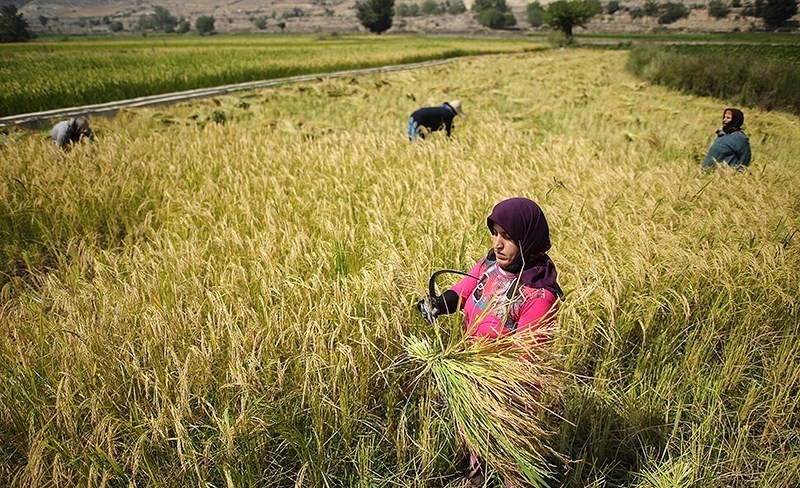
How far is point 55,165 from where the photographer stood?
4723 millimetres

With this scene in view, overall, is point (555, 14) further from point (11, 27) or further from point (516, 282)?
point (11, 27)

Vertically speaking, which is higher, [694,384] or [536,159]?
[536,159]

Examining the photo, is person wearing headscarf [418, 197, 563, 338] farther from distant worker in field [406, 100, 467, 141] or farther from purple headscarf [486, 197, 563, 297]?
distant worker in field [406, 100, 467, 141]

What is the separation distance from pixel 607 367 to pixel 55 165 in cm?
573

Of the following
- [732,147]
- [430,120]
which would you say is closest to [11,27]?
[430,120]

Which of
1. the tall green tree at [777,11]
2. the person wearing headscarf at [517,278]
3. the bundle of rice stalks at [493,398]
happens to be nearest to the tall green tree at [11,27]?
the person wearing headscarf at [517,278]

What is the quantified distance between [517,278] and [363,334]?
2.22 ft

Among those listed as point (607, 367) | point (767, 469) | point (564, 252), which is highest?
point (564, 252)

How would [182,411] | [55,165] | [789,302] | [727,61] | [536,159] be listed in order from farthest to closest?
[727,61], [536,159], [55,165], [789,302], [182,411]

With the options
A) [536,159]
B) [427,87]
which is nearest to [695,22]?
[427,87]

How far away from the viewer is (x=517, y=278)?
5.61 feet

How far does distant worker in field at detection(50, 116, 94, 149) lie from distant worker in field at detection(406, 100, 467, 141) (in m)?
4.61

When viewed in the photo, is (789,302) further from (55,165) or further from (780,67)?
(780,67)

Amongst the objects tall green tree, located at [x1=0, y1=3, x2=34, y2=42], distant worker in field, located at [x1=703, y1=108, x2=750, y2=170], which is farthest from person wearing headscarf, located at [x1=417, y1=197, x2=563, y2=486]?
tall green tree, located at [x1=0, y1=3, x2=34, y2=42]
